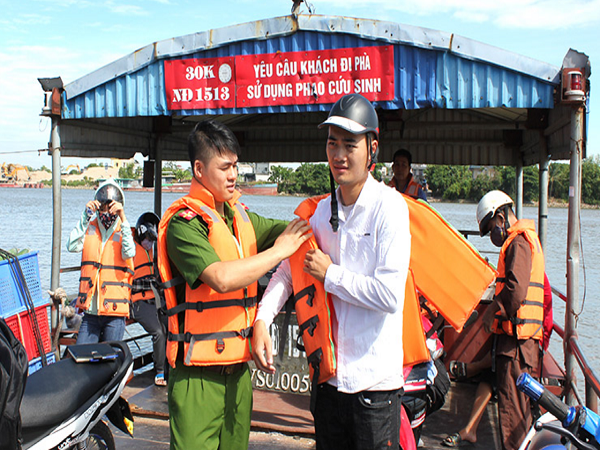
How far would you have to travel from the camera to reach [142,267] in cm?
670

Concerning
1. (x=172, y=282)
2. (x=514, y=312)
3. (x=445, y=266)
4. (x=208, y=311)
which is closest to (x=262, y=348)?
(x=208, y=311)

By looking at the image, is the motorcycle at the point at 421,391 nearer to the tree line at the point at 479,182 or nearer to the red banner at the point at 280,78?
the red banner at the point at 280,78

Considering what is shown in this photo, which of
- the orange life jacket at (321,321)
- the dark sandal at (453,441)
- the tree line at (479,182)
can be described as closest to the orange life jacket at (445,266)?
the orange life jacket at (321,321)

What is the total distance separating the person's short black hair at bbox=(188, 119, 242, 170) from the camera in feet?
8.94

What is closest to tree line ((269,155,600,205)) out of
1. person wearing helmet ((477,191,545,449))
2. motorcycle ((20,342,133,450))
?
person wearing helmet ((477,191,545,449))

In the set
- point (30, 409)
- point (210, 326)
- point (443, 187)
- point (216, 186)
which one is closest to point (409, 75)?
point (216, 186)

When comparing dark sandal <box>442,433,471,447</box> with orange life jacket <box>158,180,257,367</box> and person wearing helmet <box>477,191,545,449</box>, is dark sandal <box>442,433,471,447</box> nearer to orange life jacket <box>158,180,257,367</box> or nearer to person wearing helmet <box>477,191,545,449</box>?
person wearing helmet <box>477,191,545,449</box>

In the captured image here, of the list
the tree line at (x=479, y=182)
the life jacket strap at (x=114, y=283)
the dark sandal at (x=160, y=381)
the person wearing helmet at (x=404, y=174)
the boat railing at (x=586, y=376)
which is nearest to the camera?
the boat railing at (x=586, y=376)

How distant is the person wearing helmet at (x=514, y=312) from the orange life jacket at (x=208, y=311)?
2620 mm

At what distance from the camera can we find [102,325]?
5887mm

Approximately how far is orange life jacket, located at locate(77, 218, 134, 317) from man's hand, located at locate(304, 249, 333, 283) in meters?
3.94

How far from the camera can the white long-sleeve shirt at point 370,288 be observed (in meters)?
2.29

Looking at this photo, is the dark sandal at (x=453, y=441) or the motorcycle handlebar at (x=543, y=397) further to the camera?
the dark sandal at (x=453, y=441)

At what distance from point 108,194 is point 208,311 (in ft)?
12.4
